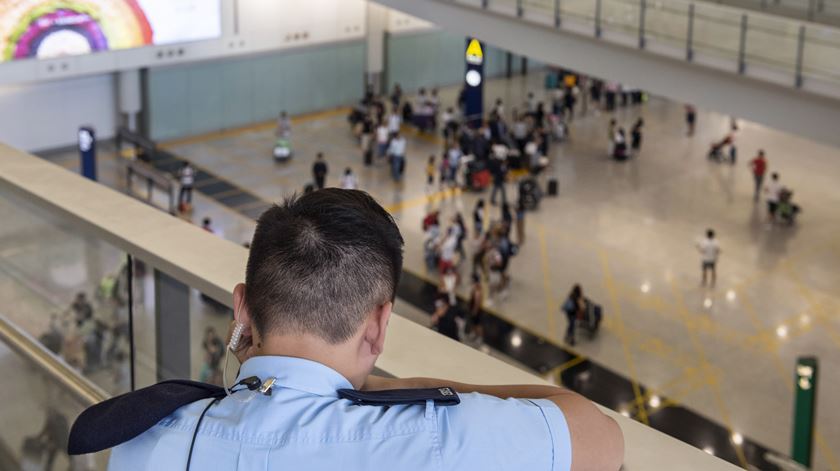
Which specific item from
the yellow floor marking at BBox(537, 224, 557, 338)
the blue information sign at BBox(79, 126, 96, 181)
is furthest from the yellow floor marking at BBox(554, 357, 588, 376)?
the blue information sign at BBox(79, 126, 96, 181)

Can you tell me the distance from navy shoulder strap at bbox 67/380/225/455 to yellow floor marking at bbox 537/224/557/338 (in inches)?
663

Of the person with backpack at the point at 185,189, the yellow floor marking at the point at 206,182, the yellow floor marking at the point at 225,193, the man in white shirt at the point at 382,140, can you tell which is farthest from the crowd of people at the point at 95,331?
the man in white shirt at the point at 382,140

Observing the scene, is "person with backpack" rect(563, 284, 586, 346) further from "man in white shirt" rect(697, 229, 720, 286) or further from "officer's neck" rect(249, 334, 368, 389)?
"officer's neck" rect(249, 334, 368, 389)

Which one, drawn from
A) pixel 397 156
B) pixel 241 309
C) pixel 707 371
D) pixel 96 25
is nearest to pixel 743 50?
pixel 707 371

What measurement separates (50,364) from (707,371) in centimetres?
1515

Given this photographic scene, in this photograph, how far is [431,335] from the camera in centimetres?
245

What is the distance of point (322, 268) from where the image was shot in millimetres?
1735

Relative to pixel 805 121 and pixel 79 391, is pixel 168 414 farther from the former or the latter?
pixel 805 121

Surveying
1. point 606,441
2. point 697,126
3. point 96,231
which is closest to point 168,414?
point 606,441

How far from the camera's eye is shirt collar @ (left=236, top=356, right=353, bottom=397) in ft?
5.60

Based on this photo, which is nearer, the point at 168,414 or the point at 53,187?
the point at 168,414

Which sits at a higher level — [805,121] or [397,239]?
[397,239]

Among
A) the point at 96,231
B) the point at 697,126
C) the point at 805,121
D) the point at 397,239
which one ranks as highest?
the point at 397,239

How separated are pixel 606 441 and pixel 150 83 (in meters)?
28.7
